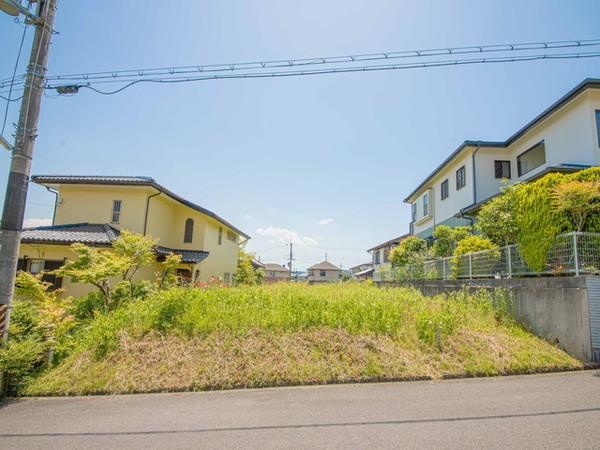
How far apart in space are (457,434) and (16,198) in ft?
20.6

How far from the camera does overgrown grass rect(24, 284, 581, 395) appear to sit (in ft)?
14.7

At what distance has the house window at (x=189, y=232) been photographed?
54.0 ft

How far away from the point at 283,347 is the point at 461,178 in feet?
44.7

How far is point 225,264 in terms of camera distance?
2022cm

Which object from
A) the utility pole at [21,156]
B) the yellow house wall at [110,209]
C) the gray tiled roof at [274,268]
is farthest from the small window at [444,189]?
the gray tiled roof at [274,268]

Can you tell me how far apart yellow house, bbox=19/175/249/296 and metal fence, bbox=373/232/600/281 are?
9910 millimetres

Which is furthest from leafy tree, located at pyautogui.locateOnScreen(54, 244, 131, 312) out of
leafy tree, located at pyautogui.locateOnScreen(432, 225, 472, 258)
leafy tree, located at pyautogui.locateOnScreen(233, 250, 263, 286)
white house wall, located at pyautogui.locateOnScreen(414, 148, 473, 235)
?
white house wall, located at pyautogui.locateOnScreen(414, 148, 473, 235)

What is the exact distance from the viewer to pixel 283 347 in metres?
5.02

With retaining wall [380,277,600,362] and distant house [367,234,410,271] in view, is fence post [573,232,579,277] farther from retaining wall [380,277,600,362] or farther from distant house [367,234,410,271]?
distant house [367,234,410,271]

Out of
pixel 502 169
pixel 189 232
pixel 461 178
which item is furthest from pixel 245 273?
pixel 502 169

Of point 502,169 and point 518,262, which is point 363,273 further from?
point 518,262

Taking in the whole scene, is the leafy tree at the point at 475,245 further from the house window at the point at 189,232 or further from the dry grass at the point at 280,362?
the house window at the point at 189,232

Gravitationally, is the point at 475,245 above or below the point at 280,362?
above

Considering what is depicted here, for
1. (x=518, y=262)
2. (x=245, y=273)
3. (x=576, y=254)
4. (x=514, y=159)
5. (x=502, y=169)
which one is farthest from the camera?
(x=245, y=273)
